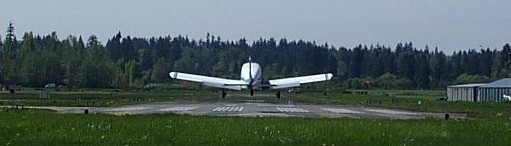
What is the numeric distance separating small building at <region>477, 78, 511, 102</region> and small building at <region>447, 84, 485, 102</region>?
759 mm

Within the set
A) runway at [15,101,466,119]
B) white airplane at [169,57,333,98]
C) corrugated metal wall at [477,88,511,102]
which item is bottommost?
runway at [15,101,466,119]

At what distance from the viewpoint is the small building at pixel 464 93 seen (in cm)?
10512

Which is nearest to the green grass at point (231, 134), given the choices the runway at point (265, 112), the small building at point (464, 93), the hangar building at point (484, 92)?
the runway at point (265, 112)

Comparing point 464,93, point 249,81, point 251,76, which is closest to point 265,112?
point 249,81

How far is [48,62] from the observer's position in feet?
511

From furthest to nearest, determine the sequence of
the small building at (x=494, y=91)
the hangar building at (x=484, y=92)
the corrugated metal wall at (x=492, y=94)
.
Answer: the hangar building at (x=484, y=92), the small building at (x=494, y=91), the corrugated metal wall at (x=492, y=94)

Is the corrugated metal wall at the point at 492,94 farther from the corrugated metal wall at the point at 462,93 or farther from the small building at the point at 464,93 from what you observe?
the corrugated metal wall at the point at 462,93

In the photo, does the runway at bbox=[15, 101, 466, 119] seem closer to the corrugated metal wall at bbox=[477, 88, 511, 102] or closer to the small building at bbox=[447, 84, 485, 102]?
the corrugated metal wall at bbox=[477, 88, 511, 102]

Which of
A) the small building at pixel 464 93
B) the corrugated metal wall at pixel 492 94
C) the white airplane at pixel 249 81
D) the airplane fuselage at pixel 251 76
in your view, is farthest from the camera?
the small building at pixel 464 93

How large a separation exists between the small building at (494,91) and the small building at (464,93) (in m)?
0.76

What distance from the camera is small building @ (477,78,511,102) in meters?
100

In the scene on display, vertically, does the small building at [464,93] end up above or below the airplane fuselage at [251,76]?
below

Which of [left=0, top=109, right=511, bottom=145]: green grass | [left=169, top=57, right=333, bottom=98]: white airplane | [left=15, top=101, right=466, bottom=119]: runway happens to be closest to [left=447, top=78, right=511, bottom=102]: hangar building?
[left=169, top=57, right=333, bottom=98]: white airplane

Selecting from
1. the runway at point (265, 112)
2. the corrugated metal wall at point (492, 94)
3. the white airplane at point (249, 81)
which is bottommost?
the runway at point (265, 112)
